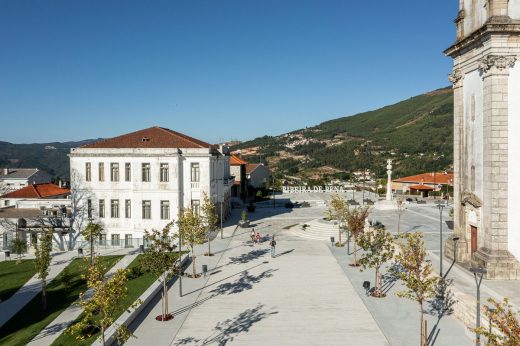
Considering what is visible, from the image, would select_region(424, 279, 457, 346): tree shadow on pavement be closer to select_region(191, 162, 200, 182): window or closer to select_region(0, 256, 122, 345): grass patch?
select_region(0, 256, 122, 345): grass patch

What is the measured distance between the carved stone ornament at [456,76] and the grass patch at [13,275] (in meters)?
31.8

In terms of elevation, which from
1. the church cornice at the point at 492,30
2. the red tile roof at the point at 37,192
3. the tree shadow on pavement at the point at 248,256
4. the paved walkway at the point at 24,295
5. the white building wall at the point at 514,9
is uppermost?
the white building wall at the point at 514,9

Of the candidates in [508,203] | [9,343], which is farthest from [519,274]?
[9,343]

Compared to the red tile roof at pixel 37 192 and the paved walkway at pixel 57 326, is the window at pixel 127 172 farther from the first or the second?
the red tile roof at pixel 37 192

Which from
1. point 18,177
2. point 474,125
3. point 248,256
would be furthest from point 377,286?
point 18,177

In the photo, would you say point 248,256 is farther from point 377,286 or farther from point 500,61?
point 500,61

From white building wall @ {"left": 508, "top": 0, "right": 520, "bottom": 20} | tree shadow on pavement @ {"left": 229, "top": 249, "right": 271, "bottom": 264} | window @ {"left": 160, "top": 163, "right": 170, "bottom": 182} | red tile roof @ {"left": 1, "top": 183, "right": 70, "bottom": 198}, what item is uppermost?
white building wall @ {"left": 508, "top": 0, "right": 520, "bottom": 20}

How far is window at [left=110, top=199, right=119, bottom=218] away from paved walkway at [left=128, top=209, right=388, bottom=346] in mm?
14358

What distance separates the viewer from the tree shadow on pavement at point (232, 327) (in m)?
16.8

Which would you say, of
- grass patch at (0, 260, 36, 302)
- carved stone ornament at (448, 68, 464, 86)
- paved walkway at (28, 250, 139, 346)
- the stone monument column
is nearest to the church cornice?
carved stone ornament at (448, 68, 464, 86)

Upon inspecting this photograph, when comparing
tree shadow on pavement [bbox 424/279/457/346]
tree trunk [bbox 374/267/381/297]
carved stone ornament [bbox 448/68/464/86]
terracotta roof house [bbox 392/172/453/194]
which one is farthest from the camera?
terracotta roof house [bbox 392/172/453/194]

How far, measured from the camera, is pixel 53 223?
42438 mm

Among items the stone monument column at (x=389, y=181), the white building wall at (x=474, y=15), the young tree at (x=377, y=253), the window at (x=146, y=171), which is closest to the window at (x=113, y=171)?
the window at (x=146, y=171)

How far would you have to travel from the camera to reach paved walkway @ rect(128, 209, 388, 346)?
17.2m
